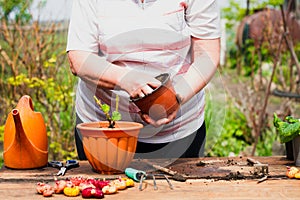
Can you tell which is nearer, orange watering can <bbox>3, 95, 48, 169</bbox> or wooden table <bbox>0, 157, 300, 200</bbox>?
wooden table <bbox>0, 157, 300, 200</bbox>

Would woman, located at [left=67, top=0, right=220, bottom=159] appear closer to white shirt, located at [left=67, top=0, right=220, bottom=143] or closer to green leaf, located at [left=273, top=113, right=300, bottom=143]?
white shirt, located at [left=67, top=0, right=220, bottom=143]

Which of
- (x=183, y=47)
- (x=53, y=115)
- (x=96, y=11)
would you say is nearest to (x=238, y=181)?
(x=183, y=47)

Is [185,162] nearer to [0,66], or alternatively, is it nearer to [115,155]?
[115,155]

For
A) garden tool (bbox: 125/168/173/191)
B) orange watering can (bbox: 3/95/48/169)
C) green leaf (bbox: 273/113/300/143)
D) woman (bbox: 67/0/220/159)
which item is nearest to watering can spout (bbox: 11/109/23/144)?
orange watering can (bbox: 3/95/48/169)

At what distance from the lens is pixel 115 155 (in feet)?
5.22

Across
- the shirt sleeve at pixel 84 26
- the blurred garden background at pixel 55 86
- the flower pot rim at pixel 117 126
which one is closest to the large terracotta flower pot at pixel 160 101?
the flower pot rim at pixel 117 126

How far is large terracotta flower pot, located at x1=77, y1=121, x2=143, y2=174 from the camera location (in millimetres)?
1563

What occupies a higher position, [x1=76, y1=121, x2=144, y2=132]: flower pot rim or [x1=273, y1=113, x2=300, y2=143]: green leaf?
[x1=76, y1=121, x2=144, y2=132]: flower pot rim

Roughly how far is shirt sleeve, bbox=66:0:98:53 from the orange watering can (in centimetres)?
26

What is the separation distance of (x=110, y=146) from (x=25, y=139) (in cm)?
29

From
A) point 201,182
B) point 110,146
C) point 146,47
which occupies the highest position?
point 146,47

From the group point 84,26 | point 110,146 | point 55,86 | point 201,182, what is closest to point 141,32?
point 84,26

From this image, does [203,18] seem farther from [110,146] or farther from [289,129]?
[110,146]

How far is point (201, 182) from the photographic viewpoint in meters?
1.57
